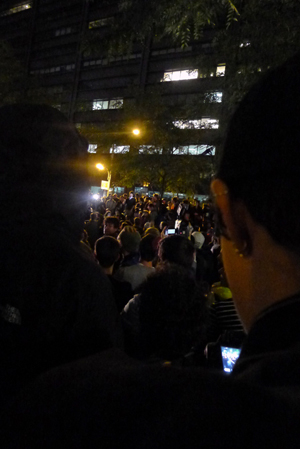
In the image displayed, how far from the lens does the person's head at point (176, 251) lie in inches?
139

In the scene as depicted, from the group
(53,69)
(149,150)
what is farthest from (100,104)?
(149,150)

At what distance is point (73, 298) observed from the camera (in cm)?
95

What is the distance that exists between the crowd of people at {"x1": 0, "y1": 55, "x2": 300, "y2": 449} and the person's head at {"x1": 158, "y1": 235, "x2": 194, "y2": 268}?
229 cm

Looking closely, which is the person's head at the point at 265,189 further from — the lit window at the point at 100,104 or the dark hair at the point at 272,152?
the lit window at the point at 100,104

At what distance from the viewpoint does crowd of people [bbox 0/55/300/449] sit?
38 centimetres

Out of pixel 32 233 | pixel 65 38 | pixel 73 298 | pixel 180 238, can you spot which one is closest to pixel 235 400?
pixel 73 298

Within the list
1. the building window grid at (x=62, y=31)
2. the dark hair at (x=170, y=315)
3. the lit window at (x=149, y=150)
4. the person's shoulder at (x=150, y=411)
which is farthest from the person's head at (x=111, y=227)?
the building window grid at (x=62, y=31)

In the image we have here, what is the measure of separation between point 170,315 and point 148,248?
253 cm

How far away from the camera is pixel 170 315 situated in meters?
1.94

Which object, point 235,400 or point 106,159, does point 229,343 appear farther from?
point 106,159

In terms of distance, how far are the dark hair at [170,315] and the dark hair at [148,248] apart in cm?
236

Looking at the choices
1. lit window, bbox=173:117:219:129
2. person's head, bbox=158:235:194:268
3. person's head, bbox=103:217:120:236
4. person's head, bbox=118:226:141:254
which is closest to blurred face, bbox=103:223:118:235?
person's head, bbox=103:217:120:236

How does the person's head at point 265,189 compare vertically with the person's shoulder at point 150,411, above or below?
above

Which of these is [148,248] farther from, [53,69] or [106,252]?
[53,69]
